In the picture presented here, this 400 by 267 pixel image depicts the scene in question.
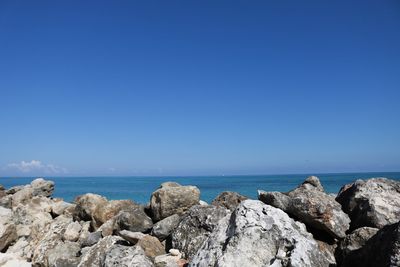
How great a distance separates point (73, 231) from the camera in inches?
480

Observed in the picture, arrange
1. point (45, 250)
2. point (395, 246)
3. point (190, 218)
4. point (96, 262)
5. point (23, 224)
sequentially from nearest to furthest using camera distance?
point (395, 246)
point (96, 262)
point (190, 218)
point (45, 250)
point (23, 224)

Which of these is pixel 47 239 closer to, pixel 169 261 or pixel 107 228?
pixel 107 228

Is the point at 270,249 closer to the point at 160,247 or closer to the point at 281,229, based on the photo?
the point at 281,229

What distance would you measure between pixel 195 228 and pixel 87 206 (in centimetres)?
555

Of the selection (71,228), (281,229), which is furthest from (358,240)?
(71,228)

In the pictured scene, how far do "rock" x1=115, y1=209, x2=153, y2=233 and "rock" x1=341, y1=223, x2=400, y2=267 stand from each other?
5.97 m

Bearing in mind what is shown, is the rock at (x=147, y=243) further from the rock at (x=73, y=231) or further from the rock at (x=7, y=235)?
the rock at (x=7, y=235)

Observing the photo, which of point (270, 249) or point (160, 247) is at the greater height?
point (270, 249)

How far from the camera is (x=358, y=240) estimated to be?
728 cm

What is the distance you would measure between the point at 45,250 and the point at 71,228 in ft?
3.43

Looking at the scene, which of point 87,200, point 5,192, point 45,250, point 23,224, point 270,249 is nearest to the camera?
point 270,249

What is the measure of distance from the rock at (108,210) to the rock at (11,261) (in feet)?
7.88

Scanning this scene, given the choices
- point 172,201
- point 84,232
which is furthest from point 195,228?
point 84,232

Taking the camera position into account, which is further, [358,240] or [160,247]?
[160,247]
